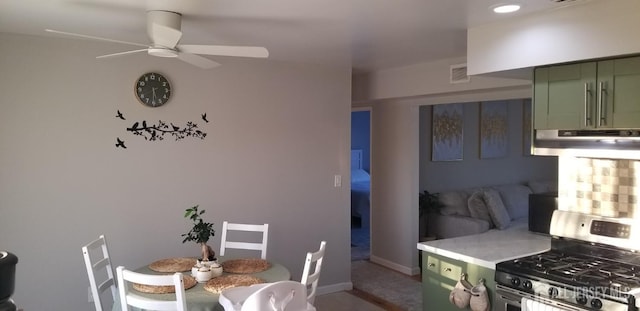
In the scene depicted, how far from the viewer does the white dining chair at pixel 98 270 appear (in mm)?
2818

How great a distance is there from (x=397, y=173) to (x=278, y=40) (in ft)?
8.84

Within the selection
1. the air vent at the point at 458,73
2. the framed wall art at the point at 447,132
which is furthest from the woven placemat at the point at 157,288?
the framed wall art at the point at 447,132

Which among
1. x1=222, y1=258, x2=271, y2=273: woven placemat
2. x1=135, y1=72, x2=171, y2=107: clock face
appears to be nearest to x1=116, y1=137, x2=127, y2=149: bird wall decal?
x1=135, y1=72, x2=171, y2=107: clock face

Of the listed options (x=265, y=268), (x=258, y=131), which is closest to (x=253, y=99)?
(x=258, y=131)

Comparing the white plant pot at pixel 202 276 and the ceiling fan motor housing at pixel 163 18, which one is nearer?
the ceiling fan motor housing at pixel 163 18

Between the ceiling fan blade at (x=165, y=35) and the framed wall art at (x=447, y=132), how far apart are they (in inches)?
165

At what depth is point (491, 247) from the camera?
3.07 meters

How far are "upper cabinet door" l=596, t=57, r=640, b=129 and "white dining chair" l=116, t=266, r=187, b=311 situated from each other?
2340mm

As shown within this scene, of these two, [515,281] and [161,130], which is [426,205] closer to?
[515,281]

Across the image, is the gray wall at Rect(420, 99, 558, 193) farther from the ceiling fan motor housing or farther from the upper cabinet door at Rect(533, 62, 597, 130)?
the ceiling fan motor housing

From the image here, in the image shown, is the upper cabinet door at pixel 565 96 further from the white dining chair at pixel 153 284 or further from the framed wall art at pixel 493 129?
the framed wall art at pixel 493 129

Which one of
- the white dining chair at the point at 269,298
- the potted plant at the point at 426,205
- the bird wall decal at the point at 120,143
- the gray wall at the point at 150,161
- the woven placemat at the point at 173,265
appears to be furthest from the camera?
the potted plant at the point at 426,205

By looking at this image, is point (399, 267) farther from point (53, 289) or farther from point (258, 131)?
point (53, 289)

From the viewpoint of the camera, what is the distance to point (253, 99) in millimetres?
4262
